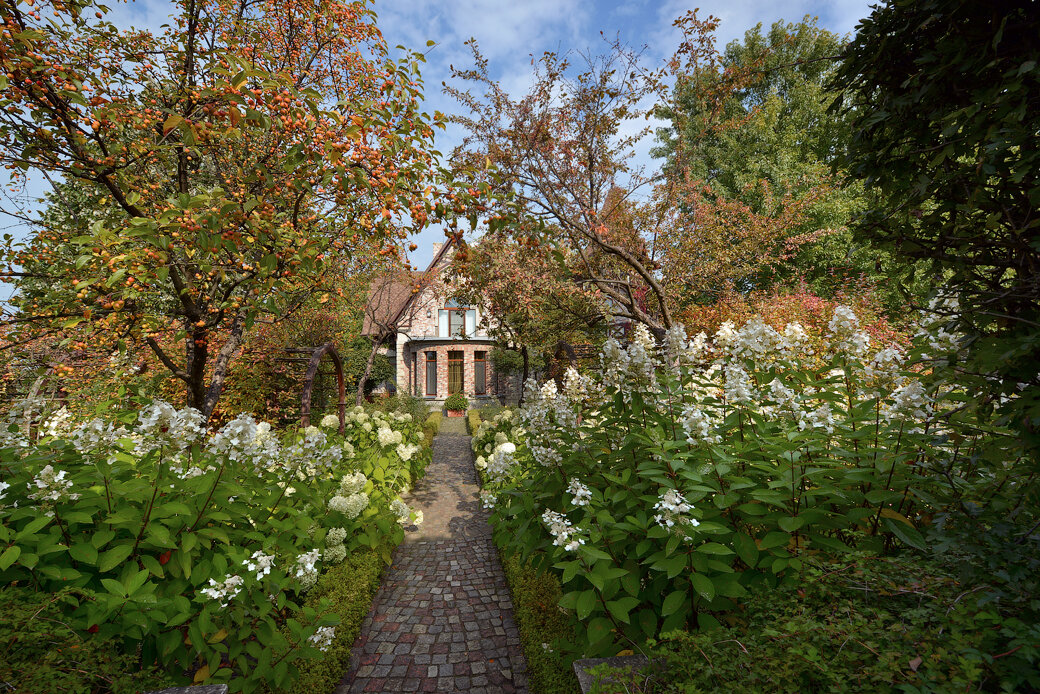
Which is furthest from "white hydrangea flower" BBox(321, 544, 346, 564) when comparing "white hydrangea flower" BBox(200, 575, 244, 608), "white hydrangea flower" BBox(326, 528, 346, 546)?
"white hydrangea flower" BBox(200, 575, 244, 608)

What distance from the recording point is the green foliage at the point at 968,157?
175cm

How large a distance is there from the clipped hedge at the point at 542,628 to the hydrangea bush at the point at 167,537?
1.72 m

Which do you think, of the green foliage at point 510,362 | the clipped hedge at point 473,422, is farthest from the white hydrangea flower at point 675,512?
the green foliage at point 510,362

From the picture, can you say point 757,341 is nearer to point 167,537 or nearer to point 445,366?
point 167,537

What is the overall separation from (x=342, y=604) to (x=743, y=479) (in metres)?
3.96

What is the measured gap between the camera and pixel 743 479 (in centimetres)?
247

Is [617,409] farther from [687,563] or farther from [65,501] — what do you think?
[65,501]

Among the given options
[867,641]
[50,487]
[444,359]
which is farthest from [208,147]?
[444,359]

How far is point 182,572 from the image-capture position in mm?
2492

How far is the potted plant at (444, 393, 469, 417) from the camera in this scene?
21484 mm

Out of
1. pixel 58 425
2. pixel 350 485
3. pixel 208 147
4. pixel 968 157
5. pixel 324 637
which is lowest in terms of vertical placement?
pixel 324 637

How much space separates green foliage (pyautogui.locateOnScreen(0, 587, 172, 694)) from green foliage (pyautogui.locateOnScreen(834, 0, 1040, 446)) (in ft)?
13.4

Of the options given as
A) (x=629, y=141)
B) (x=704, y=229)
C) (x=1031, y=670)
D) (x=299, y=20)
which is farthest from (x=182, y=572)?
(x=704, y=229)

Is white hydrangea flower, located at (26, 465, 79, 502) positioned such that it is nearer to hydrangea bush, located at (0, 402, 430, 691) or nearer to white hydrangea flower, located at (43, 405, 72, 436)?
hydrangea bush, located at (0, 402, 430, 691)
